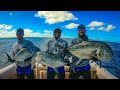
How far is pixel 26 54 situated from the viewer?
12.2ft

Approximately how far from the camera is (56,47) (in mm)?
3734

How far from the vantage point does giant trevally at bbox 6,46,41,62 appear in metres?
3.71

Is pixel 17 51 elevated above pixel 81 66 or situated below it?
above

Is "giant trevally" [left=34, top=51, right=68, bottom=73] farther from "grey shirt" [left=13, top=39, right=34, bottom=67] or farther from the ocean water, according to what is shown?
"grey shirt" [left=13, top=39, right=34, bottom=67]

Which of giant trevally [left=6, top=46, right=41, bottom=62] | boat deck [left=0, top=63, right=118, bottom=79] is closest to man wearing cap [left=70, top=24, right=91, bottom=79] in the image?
boat deck [left=0, top=63, right=118, bottom=79]

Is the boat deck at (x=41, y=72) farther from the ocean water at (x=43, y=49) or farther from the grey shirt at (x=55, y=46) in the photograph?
the grey shirt at (x=55, y=46)

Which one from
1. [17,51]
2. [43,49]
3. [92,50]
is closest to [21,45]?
[17,51]

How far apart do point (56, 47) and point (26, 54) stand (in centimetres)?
46

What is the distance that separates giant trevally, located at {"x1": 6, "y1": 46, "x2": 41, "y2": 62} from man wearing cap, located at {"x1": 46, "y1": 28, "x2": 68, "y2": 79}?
0.21 m

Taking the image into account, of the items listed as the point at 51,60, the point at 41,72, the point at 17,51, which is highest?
the point at 17,51

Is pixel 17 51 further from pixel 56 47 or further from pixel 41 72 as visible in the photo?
pixel 56 47

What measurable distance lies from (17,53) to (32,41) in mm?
285

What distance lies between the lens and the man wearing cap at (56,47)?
3.69 m
